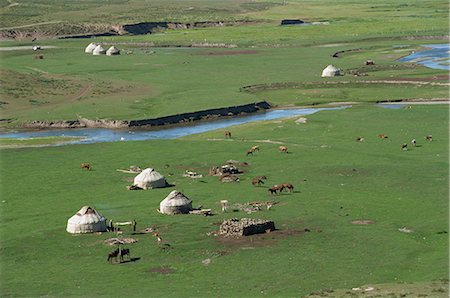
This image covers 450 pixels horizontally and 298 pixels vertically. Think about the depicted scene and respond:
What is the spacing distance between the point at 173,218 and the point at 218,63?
97.1 meters

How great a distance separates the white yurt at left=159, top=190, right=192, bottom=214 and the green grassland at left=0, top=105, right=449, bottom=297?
83cm

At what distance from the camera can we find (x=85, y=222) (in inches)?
2137

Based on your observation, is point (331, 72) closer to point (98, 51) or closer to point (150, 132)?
point (150, 132)

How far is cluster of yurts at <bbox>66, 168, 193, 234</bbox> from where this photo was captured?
5441 cm

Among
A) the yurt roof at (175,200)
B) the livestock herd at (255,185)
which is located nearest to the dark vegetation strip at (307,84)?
the livestock herd at (255,185)

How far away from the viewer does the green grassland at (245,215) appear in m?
45.7

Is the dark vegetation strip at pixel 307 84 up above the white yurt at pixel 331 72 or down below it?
below

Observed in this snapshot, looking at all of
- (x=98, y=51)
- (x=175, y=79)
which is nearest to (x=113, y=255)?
(x=175, y=79)

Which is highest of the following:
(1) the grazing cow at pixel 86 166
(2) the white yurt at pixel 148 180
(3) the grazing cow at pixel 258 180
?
(2) the white yurt at pixel 148 180

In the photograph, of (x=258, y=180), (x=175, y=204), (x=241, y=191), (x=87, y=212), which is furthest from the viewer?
(x=258, y=180)

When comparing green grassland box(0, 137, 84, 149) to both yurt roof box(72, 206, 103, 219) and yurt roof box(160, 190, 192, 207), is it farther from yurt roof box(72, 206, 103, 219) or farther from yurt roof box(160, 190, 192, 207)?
yurt roof box(72, 206, 103, 219)

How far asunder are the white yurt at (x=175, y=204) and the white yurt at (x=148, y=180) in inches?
315

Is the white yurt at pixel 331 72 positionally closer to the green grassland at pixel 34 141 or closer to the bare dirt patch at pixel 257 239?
the green grassland at pixel 34 141

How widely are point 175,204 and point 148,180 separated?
8.61m
